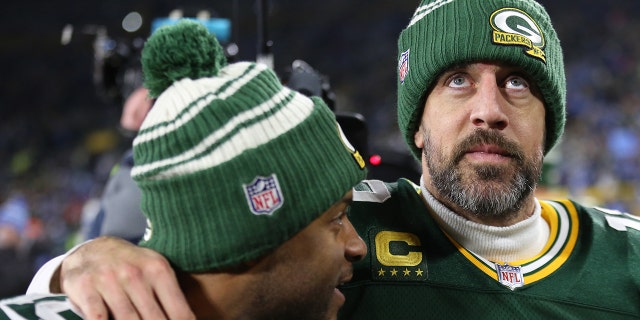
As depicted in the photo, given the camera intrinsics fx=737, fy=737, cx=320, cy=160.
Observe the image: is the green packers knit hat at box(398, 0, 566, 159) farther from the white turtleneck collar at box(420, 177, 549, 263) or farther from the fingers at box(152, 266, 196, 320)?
the fingers at box(152, 266, 196, 320)

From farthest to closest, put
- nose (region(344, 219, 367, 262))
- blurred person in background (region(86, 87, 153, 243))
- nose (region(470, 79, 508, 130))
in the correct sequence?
blurred person in background (region(86, 87, 153, 243))
nose (region(470, 79, 508, 130))
nose (region(344, 219, 367, 262))

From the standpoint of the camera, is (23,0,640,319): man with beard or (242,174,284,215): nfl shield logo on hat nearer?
(242,174,284,215): nfl shield logo on hat

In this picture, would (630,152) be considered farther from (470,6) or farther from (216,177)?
(216,177)

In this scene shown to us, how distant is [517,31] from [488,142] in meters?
0.24

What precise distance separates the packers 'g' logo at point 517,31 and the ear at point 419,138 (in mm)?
283

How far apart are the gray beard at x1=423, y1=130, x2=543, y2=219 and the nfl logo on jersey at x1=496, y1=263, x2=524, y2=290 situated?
107mm

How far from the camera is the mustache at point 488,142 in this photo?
1452mm

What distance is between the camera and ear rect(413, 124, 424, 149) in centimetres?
166

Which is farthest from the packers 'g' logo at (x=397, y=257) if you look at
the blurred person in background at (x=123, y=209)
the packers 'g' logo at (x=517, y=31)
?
the blurred person in background at (x=123, y=209)

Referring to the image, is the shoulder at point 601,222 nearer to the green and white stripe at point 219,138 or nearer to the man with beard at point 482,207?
the man with beard at point 482,207

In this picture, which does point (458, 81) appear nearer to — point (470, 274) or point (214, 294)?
point (470, 274)

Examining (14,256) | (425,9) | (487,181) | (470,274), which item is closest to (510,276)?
(470,274)

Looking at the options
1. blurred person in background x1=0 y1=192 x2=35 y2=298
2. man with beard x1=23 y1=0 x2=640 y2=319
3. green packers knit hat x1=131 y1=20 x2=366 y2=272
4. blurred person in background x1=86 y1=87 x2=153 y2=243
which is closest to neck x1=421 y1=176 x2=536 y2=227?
man with beard x1=23 y1=0 x2=640 y2=319

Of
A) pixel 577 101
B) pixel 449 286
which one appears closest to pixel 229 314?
pixel 449 286
